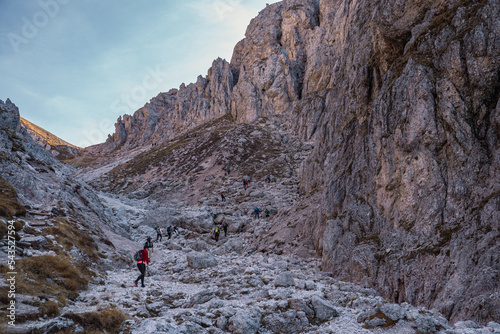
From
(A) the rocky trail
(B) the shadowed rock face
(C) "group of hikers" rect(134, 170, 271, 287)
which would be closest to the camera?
(A) the rocky trail

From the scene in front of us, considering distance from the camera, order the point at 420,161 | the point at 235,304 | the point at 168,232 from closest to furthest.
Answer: the point at 235,304 < the point at 420,161 < the point at 168,232

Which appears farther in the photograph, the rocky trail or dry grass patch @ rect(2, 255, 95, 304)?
dry grass patch @ rect(2, 255, 95, 304)

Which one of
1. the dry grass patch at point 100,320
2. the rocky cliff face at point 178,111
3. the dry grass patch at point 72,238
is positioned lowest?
the dry grass patch at point 100,320

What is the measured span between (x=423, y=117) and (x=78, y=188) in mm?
34529

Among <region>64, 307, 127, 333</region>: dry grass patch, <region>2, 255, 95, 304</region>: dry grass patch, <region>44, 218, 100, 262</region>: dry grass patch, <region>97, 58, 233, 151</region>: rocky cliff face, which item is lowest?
<region>64, 307, 127, 333</region>: dry grass patch

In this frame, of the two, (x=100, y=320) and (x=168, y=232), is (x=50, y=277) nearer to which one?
(x=100, y=320)

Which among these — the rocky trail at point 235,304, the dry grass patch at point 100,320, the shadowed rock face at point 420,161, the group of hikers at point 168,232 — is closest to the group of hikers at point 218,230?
the group of hikers at point 168,232

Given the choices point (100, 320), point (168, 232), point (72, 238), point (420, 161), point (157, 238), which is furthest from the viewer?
point (168, 232)

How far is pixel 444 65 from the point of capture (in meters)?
16.7

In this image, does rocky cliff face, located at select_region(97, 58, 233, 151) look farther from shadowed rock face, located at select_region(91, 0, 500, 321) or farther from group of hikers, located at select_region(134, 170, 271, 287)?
shadowed rock face, located at select_region(91, 0, 500, 321)

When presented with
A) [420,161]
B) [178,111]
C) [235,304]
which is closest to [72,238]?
[235,304]

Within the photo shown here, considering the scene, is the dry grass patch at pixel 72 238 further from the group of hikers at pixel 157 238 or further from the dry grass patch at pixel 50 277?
the group of hikers at pixel 157 238

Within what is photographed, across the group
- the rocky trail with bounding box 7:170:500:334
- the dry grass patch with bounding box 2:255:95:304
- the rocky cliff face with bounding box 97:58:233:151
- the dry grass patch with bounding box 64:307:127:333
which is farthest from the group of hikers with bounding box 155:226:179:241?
the rocky cliff face with bounding box 97:58:233:151

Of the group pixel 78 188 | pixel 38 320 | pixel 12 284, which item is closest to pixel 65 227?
pixel 12 284
